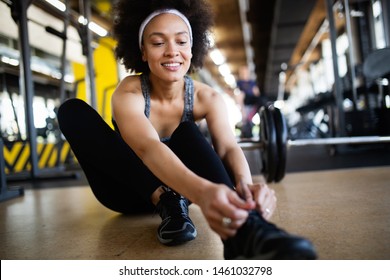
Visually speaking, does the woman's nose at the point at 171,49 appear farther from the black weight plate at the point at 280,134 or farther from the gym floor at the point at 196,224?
the black weight plate at the point at 280,134

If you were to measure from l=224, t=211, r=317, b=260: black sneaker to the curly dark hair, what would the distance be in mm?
609

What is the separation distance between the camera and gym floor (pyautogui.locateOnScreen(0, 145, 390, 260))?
744 millimetres

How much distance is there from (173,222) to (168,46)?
0.41 metres

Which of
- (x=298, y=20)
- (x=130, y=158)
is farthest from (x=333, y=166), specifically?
(x=298, y=20)

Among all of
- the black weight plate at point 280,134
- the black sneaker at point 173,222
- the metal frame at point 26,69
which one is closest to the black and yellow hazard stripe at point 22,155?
the metal frame at point 26,69

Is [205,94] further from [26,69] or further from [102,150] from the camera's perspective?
[26,69]

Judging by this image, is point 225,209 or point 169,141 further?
point 169,141

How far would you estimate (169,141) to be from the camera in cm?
93

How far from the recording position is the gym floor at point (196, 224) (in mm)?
744

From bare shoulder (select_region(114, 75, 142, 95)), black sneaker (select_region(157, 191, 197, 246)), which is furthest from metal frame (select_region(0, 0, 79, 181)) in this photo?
black sneaker (select_region(157, 191, 197, 246))

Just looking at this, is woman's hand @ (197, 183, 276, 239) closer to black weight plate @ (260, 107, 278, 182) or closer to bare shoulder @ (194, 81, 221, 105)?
bare shoulder @ (194, 81, 221, 105)

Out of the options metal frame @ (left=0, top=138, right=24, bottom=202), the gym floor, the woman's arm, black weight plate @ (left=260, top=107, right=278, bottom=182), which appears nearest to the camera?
the woman's arm

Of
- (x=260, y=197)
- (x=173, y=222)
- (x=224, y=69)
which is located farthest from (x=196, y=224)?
(x=224, y=69)
